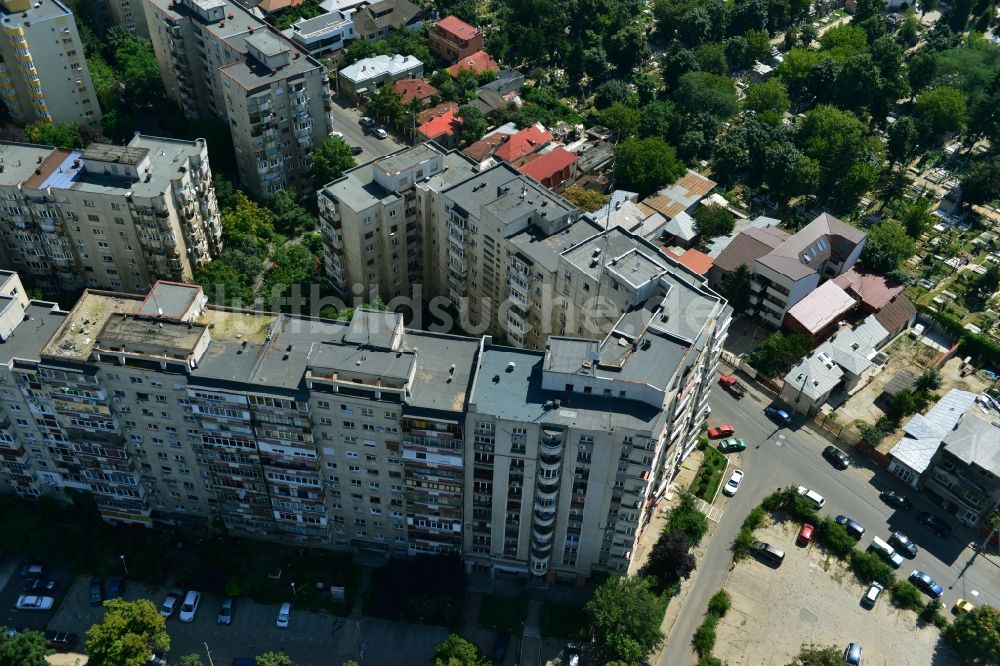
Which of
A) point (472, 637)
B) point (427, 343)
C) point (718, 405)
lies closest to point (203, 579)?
point (472, 637)

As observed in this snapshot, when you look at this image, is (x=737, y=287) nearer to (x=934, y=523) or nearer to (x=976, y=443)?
(x=976, y=443)

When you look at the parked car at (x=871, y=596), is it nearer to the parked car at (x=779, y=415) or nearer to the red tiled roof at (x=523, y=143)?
the parked car at (x=779, y=415)

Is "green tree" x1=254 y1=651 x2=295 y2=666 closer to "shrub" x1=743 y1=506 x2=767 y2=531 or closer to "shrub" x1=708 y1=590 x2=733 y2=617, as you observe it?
"shrub" x1=708 y1=590 x2=733 y2=617

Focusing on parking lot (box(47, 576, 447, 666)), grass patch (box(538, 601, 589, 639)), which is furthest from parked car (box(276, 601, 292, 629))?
grass patch (box(538, 601, 589, 639))

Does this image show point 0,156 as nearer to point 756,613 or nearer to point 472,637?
point 472,637

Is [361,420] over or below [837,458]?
over

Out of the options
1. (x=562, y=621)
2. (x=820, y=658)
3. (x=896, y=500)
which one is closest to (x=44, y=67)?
(x=562, y=621)
